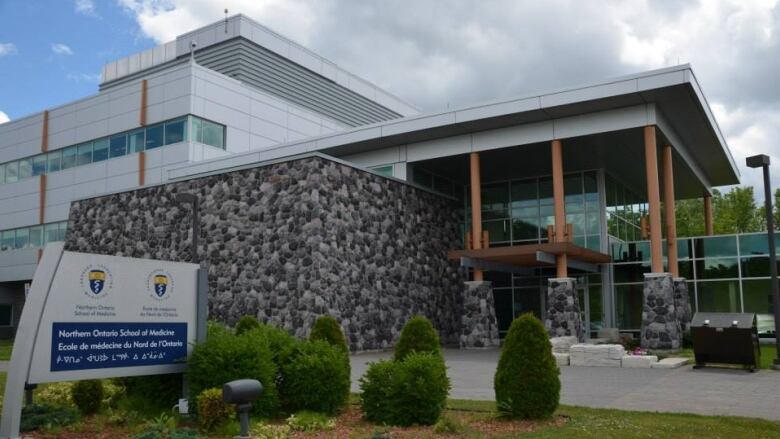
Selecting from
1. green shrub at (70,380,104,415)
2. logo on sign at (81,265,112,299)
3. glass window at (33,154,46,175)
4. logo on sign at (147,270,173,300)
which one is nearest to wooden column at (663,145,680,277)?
logo on sign at (147,270,173,300)

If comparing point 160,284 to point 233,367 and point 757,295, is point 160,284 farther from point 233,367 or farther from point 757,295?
point 757,295

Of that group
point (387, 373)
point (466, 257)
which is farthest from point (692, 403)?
point (466, 257)

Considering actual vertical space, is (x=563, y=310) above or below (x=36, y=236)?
below

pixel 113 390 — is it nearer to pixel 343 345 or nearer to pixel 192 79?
pixel 343 345

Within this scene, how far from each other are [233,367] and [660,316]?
57.1ft

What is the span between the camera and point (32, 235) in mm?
40750

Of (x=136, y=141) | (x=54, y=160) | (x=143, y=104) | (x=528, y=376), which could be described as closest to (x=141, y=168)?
(x=136, y=141)

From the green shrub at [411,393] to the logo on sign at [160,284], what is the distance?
3.13m

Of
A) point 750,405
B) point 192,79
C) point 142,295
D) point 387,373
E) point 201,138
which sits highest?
point 192,79

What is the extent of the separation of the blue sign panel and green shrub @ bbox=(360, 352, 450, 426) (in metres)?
2.84

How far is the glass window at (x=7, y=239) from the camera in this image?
137 feet

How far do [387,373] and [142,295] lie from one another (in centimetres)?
354

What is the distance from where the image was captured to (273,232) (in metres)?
23.6

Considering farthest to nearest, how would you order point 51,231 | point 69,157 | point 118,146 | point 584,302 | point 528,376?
point 51,231 < point 69,157 < point 118,146 < point 584,302 < point 528,376
